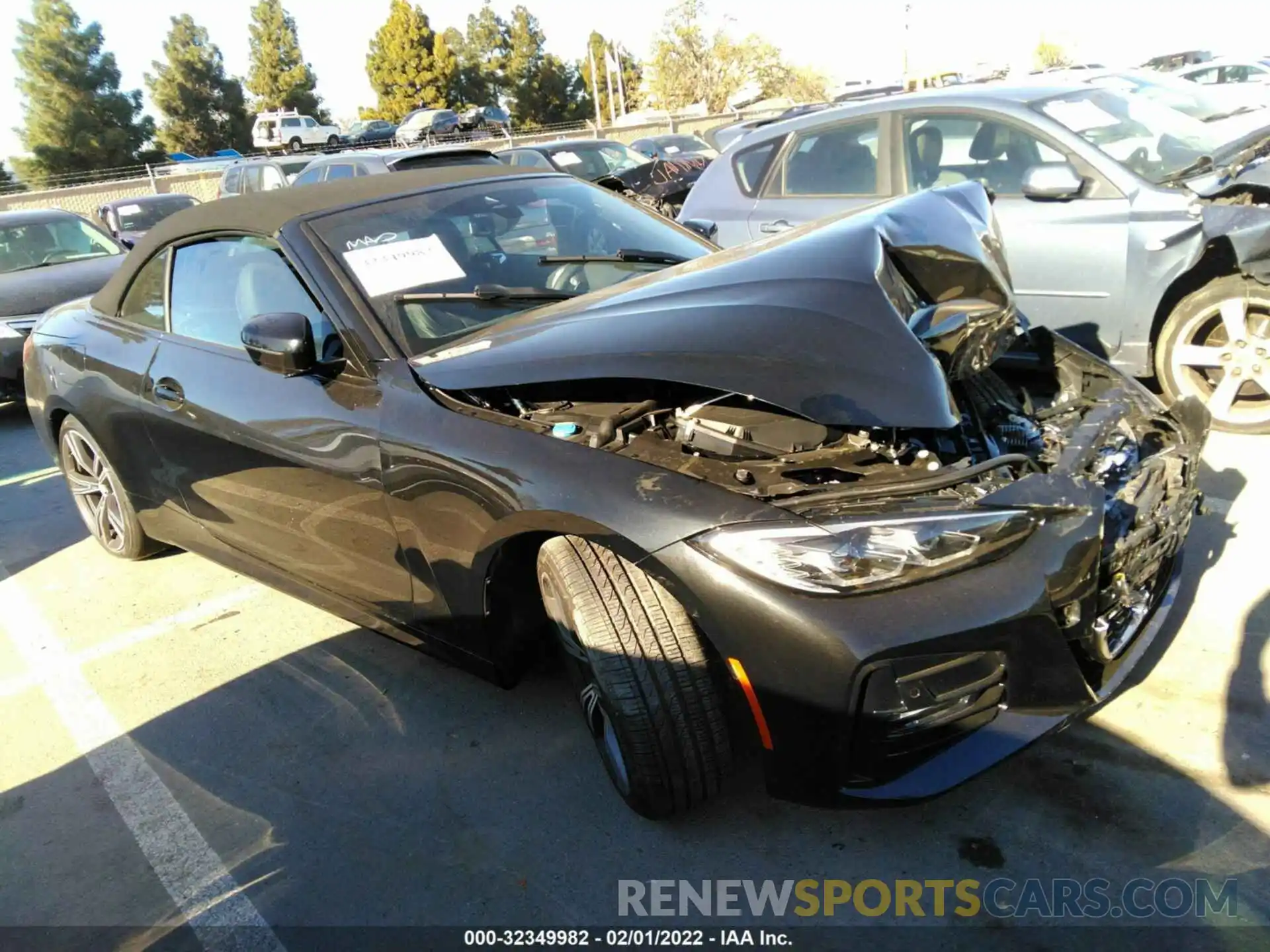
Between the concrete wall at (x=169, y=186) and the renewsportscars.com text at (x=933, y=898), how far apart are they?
19.6m

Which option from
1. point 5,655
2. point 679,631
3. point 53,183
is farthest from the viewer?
point 53,183

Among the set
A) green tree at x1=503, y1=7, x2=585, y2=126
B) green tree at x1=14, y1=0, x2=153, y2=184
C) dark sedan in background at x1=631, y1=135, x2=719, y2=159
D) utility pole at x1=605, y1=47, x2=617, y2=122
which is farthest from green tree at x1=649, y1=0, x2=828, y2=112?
dark sedan in background at x1=631, y1=135, x2=719, y2=159

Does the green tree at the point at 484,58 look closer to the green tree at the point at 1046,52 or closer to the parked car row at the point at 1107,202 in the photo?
the green tree at the point at 1046,52

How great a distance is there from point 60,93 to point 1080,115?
162 ft

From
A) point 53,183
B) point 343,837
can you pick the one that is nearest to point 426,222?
point 343,837

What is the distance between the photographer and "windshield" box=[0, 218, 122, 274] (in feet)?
27.5

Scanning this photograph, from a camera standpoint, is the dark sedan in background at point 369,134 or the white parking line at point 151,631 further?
the dark sedan in background at point 369,134

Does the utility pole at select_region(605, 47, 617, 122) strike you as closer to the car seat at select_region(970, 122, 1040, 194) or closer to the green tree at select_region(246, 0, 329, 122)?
the green tree at select_region(246, 0, 329, 122)

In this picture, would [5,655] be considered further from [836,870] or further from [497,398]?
[836,870]

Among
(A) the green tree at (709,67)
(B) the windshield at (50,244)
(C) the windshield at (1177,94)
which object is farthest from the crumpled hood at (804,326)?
(A) the green tree at (709,67)

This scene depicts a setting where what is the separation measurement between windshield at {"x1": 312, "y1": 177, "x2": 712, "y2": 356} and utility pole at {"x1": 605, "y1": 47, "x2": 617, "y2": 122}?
49.1 meters

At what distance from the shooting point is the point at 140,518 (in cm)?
418

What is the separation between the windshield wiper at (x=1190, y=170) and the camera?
466cm

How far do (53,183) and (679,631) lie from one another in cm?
4190
